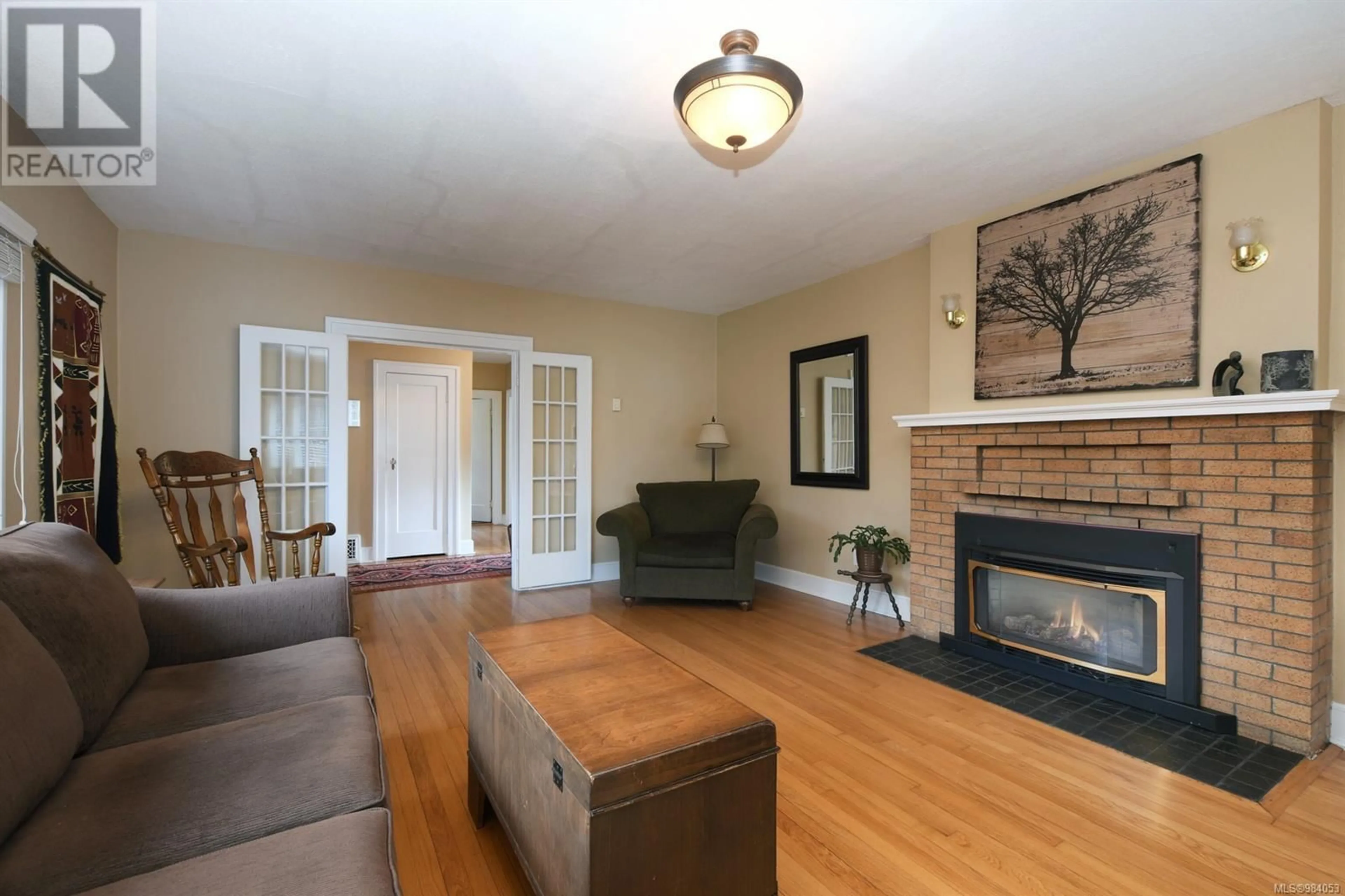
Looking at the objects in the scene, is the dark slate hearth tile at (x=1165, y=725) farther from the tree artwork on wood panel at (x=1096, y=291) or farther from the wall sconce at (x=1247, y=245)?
the wall sconce at (x=1247, y=245)

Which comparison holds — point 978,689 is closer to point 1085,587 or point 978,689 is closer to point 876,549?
point 1085,587

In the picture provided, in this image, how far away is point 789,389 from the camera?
473 centimetres

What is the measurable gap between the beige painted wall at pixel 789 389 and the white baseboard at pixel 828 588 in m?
0.06

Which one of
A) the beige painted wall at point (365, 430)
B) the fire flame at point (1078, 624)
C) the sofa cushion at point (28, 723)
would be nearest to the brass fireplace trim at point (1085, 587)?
the fire flame at point (1078, 624)

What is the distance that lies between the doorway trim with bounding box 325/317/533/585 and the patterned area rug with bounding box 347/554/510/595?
647 millimetres

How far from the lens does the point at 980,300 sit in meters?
3.21

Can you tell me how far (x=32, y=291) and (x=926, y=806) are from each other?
3.89 m

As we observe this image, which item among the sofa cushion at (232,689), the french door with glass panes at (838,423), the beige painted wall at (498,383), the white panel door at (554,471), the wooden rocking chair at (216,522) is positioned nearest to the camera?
the sofa cushion at (232,689)

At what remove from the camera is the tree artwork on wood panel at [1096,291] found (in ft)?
8.07

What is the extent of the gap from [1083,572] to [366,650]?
12.3 ft

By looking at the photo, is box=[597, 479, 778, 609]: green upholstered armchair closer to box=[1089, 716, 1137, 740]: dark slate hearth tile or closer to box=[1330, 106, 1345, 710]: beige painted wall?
box=[1089, 716, 1137, 740]: dark slate hearth tile

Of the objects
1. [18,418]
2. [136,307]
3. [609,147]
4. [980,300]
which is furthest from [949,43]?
[136,307]

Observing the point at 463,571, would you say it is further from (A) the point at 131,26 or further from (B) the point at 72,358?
(A) the point at 131,26

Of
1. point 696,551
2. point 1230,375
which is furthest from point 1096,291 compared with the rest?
point 696,551
